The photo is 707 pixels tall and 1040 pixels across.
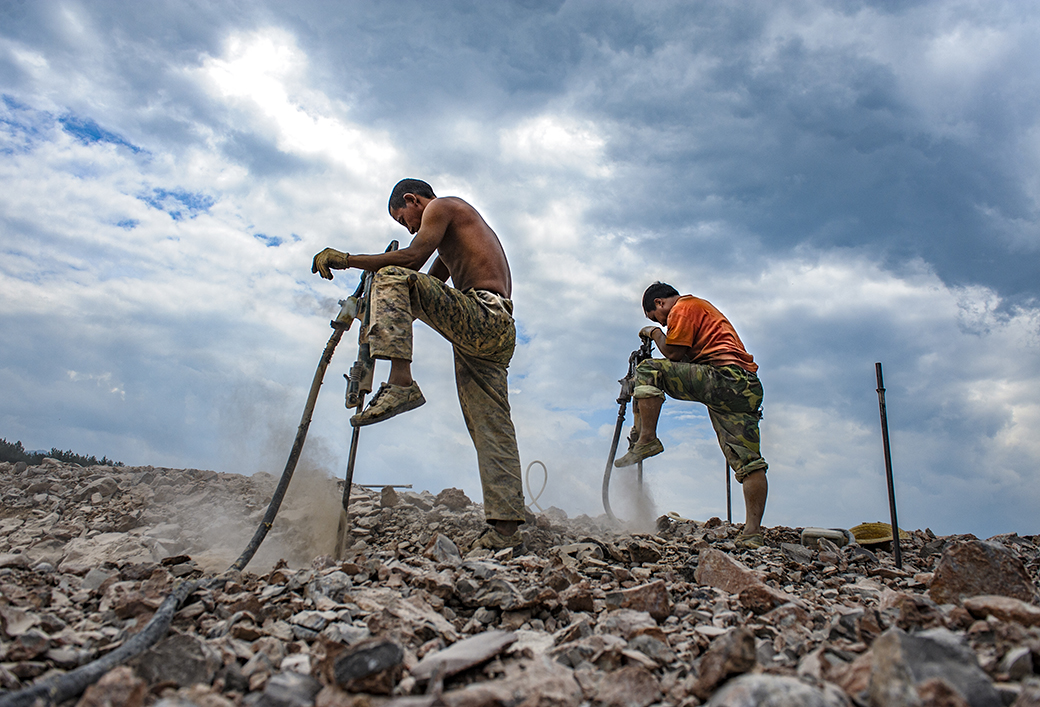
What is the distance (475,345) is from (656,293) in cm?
220

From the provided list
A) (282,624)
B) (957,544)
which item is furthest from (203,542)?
(957,544)

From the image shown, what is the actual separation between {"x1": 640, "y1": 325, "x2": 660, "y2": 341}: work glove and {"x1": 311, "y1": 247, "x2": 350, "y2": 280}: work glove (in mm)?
2847

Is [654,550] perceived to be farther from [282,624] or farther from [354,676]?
[354,676]

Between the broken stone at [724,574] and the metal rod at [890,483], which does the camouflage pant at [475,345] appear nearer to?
the broken stone at [724,574]

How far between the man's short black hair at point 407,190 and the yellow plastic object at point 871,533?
4.69 meters

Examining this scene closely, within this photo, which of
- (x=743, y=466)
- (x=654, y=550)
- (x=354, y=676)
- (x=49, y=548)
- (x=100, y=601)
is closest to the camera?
(x=354, y=676)

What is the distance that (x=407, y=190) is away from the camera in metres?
4.34

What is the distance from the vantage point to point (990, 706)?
1.29 metres

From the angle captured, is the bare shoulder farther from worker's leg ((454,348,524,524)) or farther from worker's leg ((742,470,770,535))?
worker's leg ((742,470,770,535))

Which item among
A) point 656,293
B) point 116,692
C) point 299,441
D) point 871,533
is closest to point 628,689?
point 116,692

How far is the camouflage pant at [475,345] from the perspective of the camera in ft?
10.7

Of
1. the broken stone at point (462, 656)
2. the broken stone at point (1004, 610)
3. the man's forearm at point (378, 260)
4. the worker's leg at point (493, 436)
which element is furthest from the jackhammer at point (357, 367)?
the broken stone at point (1004, 610)

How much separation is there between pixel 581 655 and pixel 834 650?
2.32 feet

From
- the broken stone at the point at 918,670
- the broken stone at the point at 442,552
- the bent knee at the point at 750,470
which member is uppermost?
the bent knee at the point at 750,470
